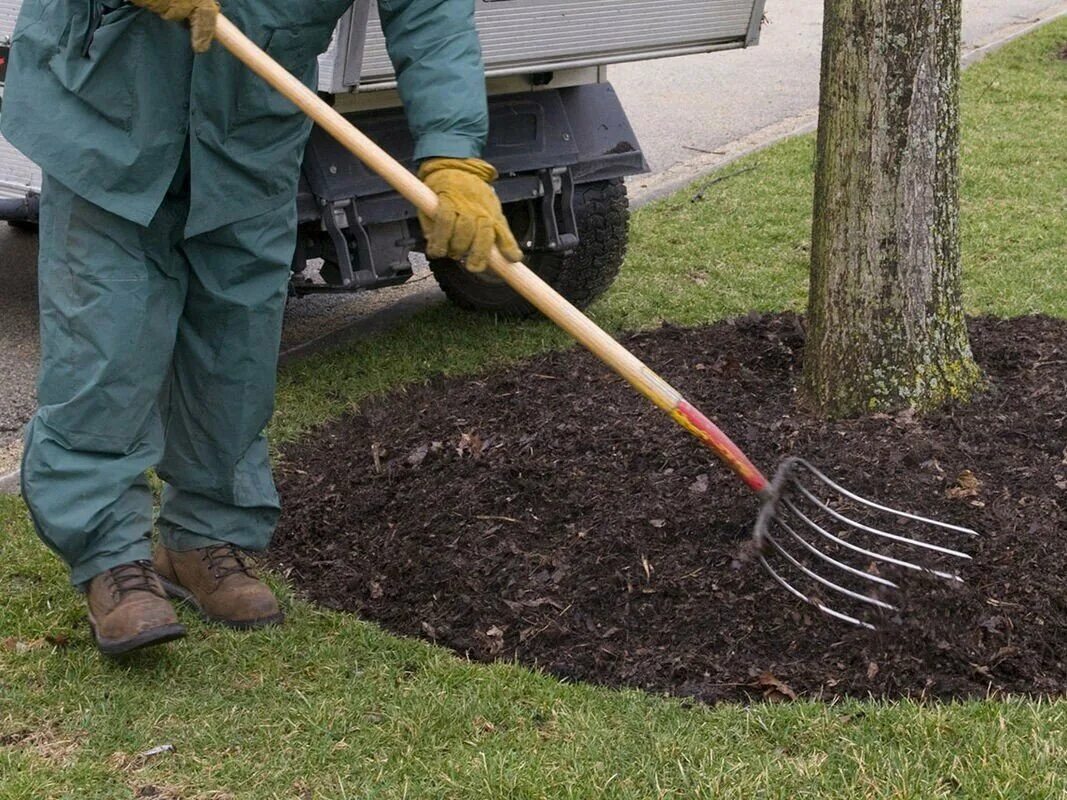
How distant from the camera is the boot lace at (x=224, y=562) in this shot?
380 cm

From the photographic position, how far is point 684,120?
10352 millimetres

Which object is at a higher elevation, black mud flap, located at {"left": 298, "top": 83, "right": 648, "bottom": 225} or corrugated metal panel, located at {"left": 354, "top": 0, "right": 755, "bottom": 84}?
corrugated metal panel, located at {"left": 354, "top": 0, "right": 755, "bottom": 84}

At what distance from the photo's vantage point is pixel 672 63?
12633mm

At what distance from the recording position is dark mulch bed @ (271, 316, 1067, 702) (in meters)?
3.41

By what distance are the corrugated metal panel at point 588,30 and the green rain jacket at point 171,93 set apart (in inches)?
47.5

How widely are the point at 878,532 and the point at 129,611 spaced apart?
5.66 ft

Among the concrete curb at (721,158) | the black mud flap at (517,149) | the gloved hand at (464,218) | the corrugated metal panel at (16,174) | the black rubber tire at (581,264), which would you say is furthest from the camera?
the concrete curb at (721,158)

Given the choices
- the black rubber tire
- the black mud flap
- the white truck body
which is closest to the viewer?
the white truck body

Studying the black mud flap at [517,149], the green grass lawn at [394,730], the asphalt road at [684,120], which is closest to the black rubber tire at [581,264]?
the black mud flap at [517,149]

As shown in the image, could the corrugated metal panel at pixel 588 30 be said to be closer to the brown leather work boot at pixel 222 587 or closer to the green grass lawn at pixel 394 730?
the brown leather work boot at pixel 222 587

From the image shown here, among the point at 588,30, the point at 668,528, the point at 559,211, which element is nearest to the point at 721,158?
the point at 559,211

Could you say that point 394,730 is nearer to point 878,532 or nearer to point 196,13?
point 878,532

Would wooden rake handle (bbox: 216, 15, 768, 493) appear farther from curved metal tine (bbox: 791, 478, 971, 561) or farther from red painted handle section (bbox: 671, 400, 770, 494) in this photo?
curved metal tine (bbox: 791, 478, 971, 561)

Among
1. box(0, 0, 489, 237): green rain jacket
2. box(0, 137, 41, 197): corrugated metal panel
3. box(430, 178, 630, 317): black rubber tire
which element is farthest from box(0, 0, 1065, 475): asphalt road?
box(0, 0, 489, 237): green rain jacket
